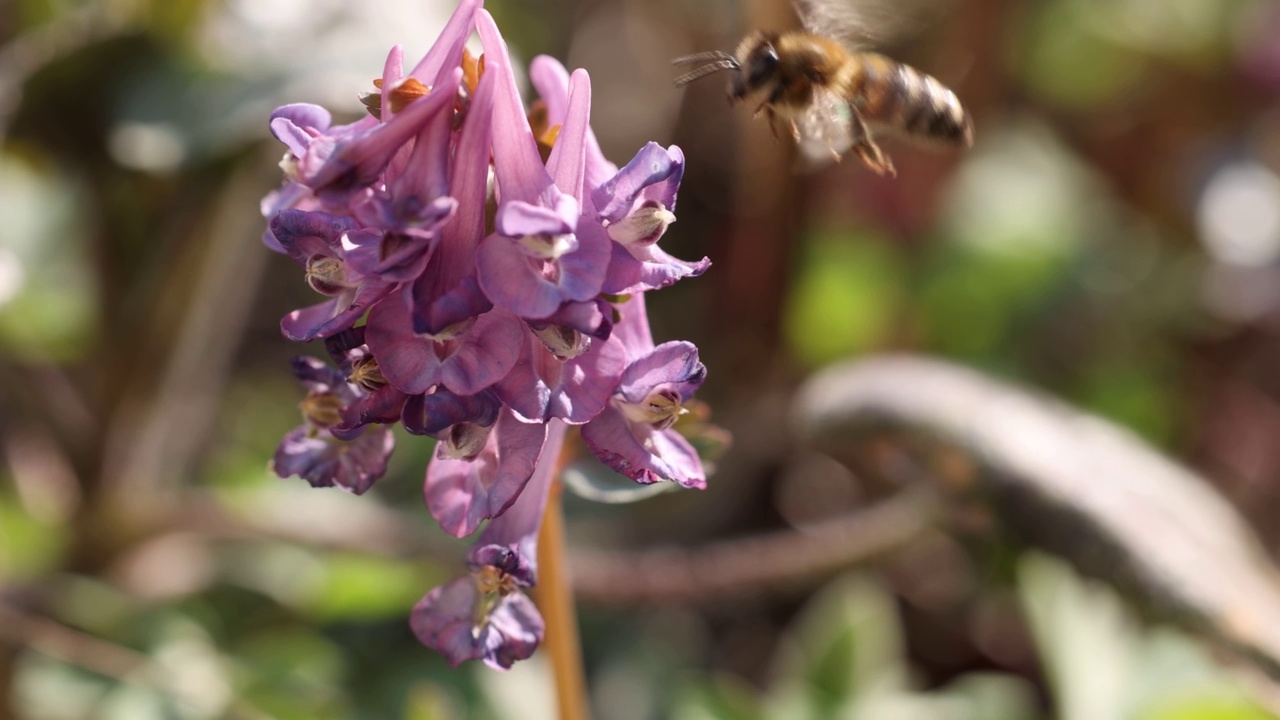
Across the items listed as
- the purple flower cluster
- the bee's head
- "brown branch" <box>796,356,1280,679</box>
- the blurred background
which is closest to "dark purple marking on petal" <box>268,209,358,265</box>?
the purple flower cluster

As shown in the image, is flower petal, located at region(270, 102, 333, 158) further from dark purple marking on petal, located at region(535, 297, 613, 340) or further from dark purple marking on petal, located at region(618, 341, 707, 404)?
dark purple marking on petal, located at region(618, 341, 707, 404)

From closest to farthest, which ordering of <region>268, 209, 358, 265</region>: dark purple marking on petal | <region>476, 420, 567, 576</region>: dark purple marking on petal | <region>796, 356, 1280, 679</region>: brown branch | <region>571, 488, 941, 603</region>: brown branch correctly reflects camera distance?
<region>268, 209, 358, 265</region>: dark purple marking on petal, <region>476, 420, 567, 576</region>: dark purple marking on petal, <region>796, 356, 1280, 679</region>: brown branch, <region>571, 488, 941, 603</region>: brown branch

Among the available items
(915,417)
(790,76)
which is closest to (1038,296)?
(915,417)

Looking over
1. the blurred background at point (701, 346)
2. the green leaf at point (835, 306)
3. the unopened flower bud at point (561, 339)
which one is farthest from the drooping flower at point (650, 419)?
the green leaf at point (835, 306)

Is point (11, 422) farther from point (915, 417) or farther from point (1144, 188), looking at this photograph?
point (1144, 188)

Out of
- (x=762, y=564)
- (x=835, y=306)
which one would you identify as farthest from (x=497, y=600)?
(x=835, y=306)

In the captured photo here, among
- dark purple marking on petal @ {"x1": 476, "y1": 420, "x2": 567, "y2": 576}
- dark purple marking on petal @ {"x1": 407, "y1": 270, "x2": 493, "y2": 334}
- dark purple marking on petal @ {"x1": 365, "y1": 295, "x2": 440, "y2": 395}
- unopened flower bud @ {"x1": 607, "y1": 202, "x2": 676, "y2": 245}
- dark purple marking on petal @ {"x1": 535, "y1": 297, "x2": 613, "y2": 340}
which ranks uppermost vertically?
unopened flower bud @ {"x1": 607, "y1": 202, "x2": 676, "y2": 245}
